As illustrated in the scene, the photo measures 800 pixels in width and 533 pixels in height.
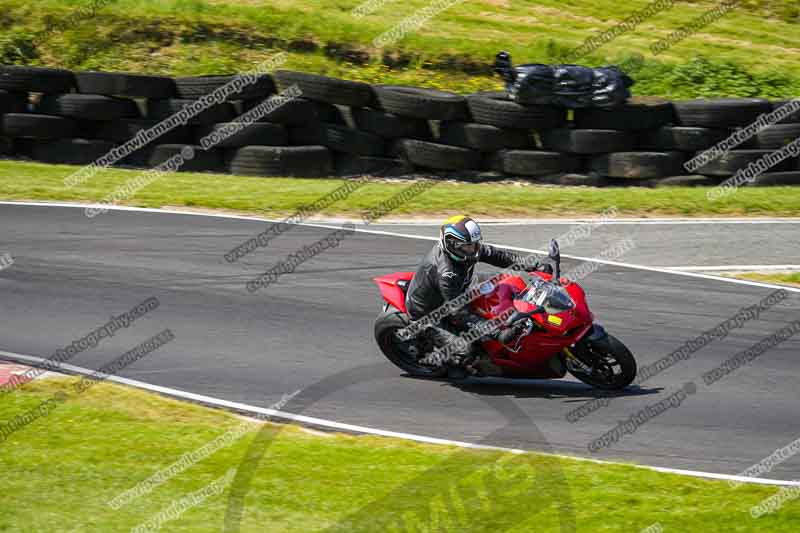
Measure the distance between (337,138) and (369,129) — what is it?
22.6 inches

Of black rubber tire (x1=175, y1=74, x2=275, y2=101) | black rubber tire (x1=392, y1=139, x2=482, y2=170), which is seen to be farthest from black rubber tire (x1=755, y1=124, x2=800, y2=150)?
black rubber tire (x1=175, y1=74, x2=275, y2=101)

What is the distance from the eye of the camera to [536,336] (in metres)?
9.80

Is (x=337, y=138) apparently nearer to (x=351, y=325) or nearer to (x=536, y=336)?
(x=351, y=325)

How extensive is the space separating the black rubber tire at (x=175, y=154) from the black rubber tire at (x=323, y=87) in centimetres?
168

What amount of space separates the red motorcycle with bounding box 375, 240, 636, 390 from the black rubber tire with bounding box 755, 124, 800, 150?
9198mm

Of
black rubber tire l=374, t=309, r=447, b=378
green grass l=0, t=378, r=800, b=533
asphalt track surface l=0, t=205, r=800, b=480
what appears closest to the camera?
green grass l=0, t=378, r=800, b=533

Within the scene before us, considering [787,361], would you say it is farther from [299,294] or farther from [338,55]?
[338,55]

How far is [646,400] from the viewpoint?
391 inches

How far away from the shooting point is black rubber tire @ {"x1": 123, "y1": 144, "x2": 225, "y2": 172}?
18.3 meters

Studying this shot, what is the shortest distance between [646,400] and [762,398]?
1107 mm

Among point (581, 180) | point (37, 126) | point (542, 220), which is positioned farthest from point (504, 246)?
point (37, 126)

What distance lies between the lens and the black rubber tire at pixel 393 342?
34.2 feet

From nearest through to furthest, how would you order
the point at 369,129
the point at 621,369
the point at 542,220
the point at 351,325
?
the point at 621,369 → the point at 351,325 → the point at 542,220 → the point at 369,129

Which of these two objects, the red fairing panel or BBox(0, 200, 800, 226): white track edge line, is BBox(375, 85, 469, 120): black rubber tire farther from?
the red fairing panel
